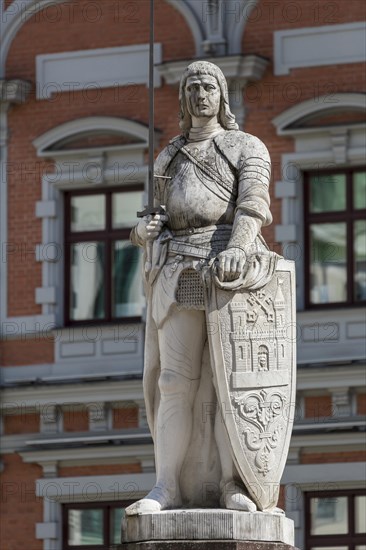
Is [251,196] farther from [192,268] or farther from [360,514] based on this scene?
[360,514]

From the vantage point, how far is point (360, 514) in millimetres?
29219

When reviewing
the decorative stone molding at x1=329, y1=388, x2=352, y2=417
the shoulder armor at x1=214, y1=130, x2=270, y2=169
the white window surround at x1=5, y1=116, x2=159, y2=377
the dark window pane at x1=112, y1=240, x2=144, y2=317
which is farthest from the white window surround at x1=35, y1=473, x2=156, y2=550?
the shoulder armor at x1=214, y1=130, x2=270, y2=169

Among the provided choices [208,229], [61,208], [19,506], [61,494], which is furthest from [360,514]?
[208,229]

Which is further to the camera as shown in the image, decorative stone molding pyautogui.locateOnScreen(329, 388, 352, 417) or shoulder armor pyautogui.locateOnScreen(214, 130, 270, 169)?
decorative stone molding pyautogui.locateOnScreen(329, 388, 352, 417)

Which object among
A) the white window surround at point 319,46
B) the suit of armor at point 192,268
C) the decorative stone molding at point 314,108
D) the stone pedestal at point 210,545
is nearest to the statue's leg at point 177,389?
the suit of armor at point 192,268

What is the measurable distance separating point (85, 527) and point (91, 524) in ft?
0.27

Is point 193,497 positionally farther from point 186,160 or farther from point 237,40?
point 237,40

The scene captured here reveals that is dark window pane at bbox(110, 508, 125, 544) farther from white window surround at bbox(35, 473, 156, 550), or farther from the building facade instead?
white window surround at bbox(35, 473, 156, 550)

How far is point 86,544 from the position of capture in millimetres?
30094

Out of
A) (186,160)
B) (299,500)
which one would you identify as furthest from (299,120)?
(186,160)

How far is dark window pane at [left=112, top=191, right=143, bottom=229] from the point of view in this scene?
101 ft

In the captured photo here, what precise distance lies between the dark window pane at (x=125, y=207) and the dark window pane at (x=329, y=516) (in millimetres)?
4026

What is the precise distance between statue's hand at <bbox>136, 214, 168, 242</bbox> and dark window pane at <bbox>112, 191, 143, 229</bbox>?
1454 cm

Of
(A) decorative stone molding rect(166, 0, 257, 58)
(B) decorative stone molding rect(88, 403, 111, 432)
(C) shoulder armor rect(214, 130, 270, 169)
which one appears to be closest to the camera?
(C) shoulder armor rect(214, 130, 270, 169)
